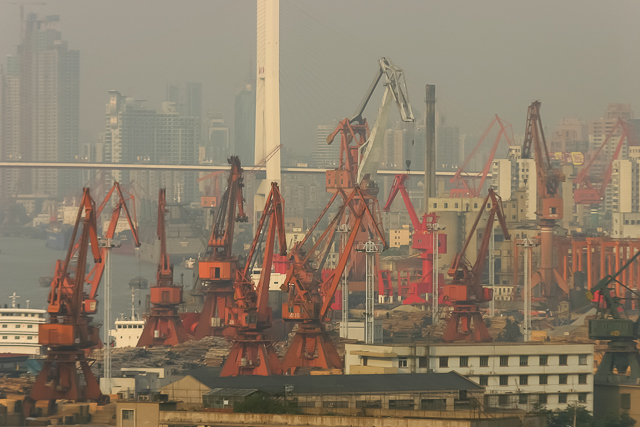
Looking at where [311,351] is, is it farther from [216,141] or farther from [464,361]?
[216,141]

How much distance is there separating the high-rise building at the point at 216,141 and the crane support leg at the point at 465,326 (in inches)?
3195

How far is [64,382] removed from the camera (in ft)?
124

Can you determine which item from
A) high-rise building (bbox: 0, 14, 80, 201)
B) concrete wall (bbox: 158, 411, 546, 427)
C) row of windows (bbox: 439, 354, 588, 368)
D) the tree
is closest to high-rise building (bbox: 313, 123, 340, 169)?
high-rise building (bbox: 0, 14, 80, 201)

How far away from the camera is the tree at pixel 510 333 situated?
54688mm

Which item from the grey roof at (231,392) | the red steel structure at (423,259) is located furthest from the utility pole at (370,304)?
the red steel structure at (423,259)

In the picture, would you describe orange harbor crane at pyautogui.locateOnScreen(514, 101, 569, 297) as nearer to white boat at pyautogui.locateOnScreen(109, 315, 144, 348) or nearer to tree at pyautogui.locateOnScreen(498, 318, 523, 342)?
tree at pyautogui.locateOnScreen(498, 318, 523, 342)

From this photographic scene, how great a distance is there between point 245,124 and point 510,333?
264ft

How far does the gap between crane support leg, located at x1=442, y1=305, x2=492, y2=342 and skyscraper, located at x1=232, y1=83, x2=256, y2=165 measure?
72.9m

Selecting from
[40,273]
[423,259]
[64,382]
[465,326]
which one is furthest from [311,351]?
[40,273]

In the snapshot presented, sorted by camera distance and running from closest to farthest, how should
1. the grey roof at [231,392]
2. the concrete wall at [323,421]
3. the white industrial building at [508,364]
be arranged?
1. the concrete wall at [323,421]
2. the grey roof at [231,392]
3. the white industrial building at [508,364]

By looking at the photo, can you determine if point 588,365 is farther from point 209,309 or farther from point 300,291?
point 209,309

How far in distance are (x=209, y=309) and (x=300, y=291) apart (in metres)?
12.8

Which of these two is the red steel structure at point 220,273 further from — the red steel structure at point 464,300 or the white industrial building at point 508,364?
the white industrial building at point 508,364

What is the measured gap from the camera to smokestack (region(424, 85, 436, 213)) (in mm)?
90625
